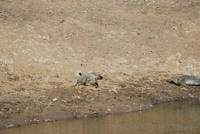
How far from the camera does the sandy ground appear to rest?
14.4 m

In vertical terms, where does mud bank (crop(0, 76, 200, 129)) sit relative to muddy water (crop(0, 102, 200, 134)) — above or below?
above

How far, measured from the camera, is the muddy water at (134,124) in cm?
1227

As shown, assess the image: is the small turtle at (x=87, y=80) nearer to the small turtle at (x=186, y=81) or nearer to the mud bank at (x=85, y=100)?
the mud bank at (x=85, y=100)

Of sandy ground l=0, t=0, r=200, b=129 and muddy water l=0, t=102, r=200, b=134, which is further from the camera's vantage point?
sandy ground l=0, t=0, r=200, b=129

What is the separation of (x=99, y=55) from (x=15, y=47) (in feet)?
11.2

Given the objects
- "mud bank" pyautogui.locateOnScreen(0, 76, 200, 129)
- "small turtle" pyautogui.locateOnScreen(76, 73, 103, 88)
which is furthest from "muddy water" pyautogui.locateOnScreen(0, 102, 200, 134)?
"small turtle" pyautogui.locateOnScreen(76, 73, 103, 88)

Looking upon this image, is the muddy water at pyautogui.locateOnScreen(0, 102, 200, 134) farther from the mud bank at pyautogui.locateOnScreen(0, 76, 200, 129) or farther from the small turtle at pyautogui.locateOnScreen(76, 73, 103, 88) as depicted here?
the small turtle at pyautogui.locateOnScreen(76, 73, 103, 88)

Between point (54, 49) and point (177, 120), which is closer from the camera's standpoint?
point (177, 120)

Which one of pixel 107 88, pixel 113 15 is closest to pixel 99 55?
pixel 107 88

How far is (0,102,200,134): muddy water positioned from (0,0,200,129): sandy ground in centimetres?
47

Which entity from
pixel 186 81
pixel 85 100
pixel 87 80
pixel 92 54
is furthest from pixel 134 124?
pixel 92 54

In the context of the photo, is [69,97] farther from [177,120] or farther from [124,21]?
[124,21]

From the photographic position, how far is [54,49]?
18281 millimetres

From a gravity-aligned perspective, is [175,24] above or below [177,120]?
above
